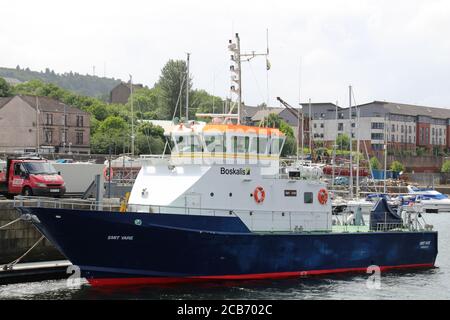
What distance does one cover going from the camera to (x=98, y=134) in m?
81.8

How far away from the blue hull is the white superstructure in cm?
77

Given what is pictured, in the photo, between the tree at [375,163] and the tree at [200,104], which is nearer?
the tree at [200,104]

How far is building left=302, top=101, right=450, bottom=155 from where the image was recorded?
378 ft

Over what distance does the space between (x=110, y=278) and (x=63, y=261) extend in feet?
14.3

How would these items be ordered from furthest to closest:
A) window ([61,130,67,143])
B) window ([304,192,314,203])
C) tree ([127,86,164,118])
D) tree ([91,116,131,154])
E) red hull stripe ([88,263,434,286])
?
1. tree ([127,86,164,118])
2. tree ([91,116,131,154])
3. window ([61,130,67,143])
4. window ([304,192,314,203])
5. red hull stripe ([88,263,434,286])

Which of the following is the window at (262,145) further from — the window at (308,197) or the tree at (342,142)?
the tree at (342,142)

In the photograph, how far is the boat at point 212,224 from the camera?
23.1 m

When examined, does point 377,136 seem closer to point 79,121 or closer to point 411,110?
point 411,110

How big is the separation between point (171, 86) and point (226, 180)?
285ft

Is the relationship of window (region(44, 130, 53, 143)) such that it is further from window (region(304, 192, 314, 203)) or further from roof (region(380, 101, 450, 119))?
roof (region(380, 101, 450, 119))

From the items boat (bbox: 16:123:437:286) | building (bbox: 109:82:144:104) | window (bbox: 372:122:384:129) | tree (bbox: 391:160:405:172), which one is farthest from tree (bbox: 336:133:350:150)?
boat (bbox: 16:123:437:286)

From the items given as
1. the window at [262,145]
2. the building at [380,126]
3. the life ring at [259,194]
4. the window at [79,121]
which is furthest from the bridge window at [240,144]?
the building at [380,126]

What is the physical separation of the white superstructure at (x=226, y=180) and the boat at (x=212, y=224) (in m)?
0.04

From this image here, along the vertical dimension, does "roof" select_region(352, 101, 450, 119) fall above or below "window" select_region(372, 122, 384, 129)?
above
